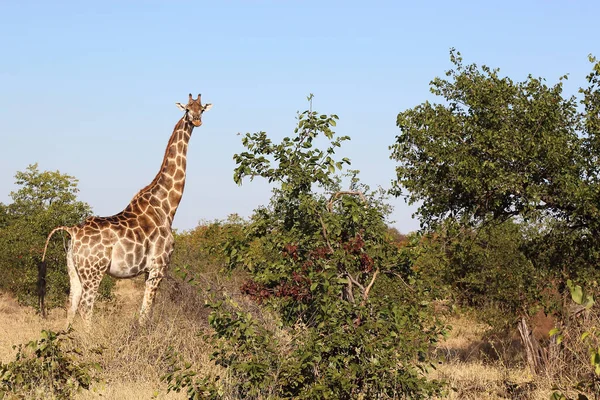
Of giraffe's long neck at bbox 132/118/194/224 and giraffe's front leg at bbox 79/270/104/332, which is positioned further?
giraffe's long neck at bbox 132/118/194/224

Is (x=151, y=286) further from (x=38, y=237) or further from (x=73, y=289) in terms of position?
(x=38, y=237)

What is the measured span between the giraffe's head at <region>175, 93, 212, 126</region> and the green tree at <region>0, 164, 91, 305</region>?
725 centimetres

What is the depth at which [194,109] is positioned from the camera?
15.9 metres

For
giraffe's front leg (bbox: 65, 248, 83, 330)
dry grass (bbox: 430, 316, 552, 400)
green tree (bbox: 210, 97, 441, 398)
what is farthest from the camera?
giraffe's front leg (bbox: 65, 248, 83, 330)

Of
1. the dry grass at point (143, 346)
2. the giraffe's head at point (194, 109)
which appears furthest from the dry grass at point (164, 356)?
the giraffe's head at point (194, 109)

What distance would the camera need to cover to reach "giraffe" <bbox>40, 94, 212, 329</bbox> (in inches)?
574

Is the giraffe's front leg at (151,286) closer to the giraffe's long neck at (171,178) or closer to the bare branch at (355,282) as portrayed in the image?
the giraffe's long neck at (171,178)

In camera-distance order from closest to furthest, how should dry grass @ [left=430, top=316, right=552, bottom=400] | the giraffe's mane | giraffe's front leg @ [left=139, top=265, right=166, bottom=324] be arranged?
1. dry grass @ [left=430, top=316, right=552, bottom=400]
2. giraffe's front leg @ [left=139, top=265, right=166, bottom=324]
3. the giraffe's mane

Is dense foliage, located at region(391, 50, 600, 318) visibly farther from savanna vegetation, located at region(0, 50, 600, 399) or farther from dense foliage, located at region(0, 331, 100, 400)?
dense foliage, located at region(0, 331, 100, 400)

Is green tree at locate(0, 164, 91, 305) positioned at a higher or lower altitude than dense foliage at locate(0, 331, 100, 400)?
higher

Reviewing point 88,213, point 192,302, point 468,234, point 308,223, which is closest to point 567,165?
point 468,234

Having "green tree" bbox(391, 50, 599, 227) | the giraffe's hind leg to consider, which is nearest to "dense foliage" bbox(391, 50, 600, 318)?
"green tree" bbox(391, 50, 599, 227)

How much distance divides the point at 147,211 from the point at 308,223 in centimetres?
699

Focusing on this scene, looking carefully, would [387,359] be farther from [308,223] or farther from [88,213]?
[88,213]
